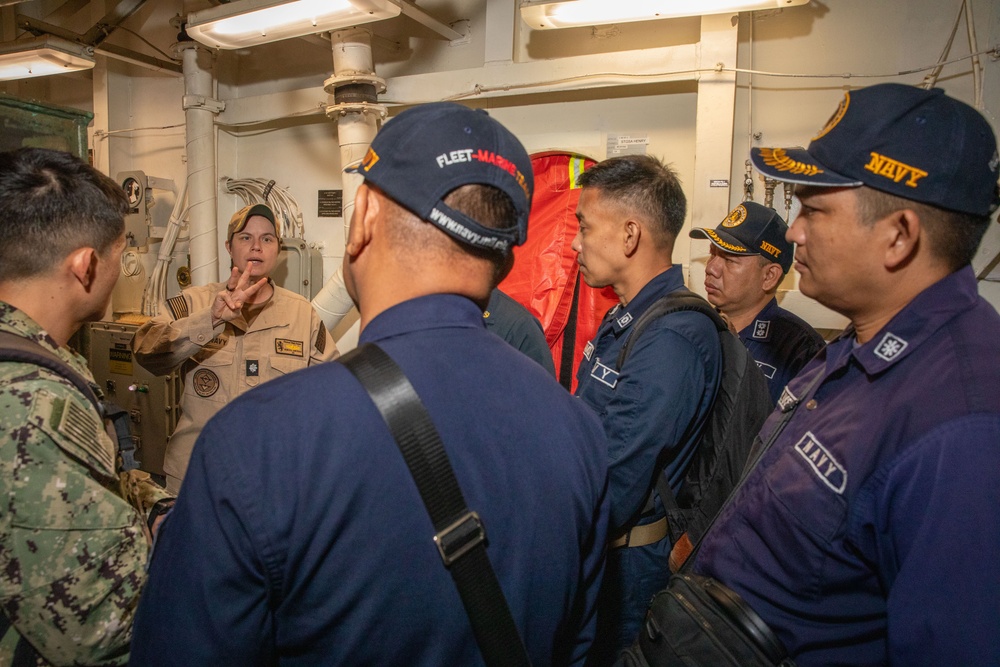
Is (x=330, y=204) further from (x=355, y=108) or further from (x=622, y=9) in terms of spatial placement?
(x=622, y=9)

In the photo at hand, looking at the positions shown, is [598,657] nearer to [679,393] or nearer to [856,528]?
[679,393]

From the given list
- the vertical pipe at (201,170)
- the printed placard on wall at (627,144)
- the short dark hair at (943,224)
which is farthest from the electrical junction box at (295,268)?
the short dark hair at (943,224)

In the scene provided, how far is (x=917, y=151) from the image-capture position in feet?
3.68

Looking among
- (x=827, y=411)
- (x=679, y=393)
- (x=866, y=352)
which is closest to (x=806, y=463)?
(x=827, y=411)

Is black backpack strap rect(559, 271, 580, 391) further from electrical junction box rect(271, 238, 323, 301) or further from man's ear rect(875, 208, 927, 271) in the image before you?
man's ear rect(875, 208, 927, 271)

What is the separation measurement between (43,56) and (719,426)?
4.78 m

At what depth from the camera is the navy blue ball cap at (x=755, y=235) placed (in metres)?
2.79

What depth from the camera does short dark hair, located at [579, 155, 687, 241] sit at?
208 centimetres

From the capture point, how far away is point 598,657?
2023 mm

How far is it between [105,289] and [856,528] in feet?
5.71

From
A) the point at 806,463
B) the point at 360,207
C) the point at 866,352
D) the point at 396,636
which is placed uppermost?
Result: the point at 360,207

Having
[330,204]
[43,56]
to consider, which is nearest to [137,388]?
[330,204]

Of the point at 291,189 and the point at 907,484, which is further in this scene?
the point at 291,189

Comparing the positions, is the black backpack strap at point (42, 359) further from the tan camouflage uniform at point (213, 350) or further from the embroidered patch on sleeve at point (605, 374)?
the embroidered patch on sleeve at point (605, 374)
